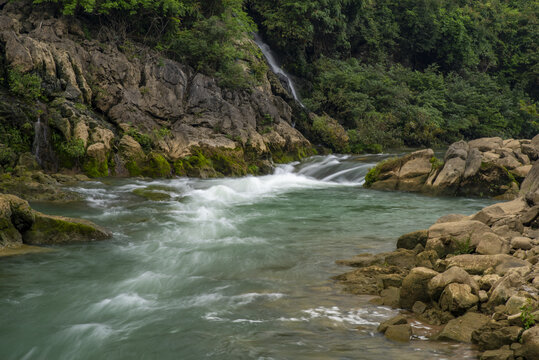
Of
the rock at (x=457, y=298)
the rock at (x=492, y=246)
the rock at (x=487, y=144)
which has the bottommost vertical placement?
the rock at (x=457, y=298)

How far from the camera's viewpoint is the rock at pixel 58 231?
7910 mm

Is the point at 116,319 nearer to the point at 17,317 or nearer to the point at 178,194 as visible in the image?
the point at 17,317

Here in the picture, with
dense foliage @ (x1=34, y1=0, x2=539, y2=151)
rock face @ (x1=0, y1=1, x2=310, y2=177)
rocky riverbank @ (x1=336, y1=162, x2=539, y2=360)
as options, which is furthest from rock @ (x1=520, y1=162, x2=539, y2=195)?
dense foliage @ (x1=34, y1=0, x2=539, y2=151)

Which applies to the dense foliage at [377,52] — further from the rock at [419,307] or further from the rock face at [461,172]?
the rock at [419,307]

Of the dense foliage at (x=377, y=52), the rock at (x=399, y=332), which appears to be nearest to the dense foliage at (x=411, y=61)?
the dense foliage at (x=377, y=52)

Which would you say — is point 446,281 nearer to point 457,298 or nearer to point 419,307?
point 457,298

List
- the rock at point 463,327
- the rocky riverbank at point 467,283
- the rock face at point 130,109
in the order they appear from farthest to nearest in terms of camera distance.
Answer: the rock face at point 130,109, the rock at point 463,327, the rocky riverbank at point 467,283

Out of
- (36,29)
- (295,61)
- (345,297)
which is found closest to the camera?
(345,297)

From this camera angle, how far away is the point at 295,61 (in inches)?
1272

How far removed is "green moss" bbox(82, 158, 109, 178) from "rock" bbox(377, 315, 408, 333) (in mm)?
13417

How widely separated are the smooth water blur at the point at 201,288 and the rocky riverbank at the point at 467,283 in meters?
0.28

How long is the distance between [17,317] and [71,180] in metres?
9.37

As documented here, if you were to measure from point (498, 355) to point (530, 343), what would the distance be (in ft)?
0.97

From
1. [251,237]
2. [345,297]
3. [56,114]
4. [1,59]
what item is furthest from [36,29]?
[345,297]
